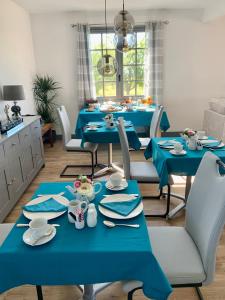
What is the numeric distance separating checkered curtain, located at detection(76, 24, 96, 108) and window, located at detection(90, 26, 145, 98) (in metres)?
0.16

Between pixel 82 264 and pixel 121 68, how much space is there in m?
4.53

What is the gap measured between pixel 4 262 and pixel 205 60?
517 centimetres

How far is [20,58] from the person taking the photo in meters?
4.21

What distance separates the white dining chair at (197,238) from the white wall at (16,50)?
3003mm

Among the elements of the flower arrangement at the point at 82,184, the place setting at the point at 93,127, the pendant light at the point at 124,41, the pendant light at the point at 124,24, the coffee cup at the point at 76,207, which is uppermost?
the pendant light at the point at 124,24

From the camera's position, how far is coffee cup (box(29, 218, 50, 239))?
1.14 m

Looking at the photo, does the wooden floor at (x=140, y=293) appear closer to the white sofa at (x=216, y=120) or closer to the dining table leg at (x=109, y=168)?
the dining table leg at (x=109, y=168)

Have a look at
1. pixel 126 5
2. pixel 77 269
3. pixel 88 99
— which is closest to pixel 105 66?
pixel 88 99

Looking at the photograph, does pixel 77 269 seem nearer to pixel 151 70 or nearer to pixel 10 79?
pixel 10 79

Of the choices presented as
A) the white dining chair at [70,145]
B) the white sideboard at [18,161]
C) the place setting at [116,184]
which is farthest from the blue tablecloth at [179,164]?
the white sideboard at [18,161]

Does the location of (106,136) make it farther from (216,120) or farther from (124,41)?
(216,120)

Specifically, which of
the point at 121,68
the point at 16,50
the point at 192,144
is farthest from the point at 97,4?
the point at 192,144

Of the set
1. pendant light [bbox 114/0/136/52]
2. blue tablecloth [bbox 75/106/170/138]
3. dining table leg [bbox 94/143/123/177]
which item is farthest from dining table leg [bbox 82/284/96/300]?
blue tablecloth [bbox 75/106/170/138]

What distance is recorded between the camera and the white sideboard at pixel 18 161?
2.45 m
